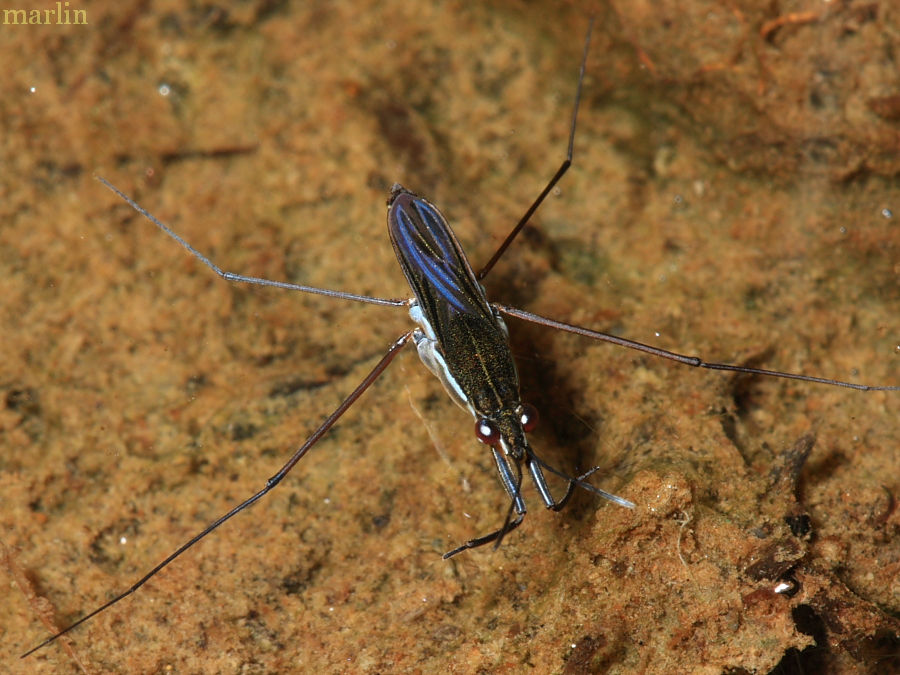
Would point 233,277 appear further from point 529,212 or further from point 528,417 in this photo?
point 528,417

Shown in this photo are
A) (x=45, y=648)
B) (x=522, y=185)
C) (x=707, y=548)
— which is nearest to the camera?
(x=707, y=548)

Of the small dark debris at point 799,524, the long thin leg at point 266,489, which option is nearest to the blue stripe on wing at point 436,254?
the long thin leg at point 266,489

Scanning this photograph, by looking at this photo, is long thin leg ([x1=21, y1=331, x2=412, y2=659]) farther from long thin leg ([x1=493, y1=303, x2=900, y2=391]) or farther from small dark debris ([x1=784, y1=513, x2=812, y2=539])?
small dark debris ([x1=784, y1=513, x2=812, y2=539])

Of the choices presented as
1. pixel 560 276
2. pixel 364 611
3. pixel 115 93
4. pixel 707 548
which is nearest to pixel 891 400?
pixel 707 548

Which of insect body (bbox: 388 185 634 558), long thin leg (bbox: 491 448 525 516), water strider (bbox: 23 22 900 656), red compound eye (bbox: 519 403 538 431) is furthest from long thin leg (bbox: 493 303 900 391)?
long thin leg (bbox: 491 448 525 516)

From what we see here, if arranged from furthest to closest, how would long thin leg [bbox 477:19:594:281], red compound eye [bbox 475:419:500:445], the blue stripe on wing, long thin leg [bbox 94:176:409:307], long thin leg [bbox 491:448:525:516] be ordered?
long thin leg [bbox 477:19:594:281] → long thin leg [bbox 94:176:409:307] → the blue stripe on wing → red compound eye [bbox 475:419:500:445] → long thin leg [bbox 491:448:525:516]

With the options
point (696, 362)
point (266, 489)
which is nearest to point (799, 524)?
point (696, 362)

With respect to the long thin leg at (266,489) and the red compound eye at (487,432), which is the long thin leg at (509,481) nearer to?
the red compound eye at (487,432)

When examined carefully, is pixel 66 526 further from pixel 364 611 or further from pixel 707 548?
pixel 707 548
